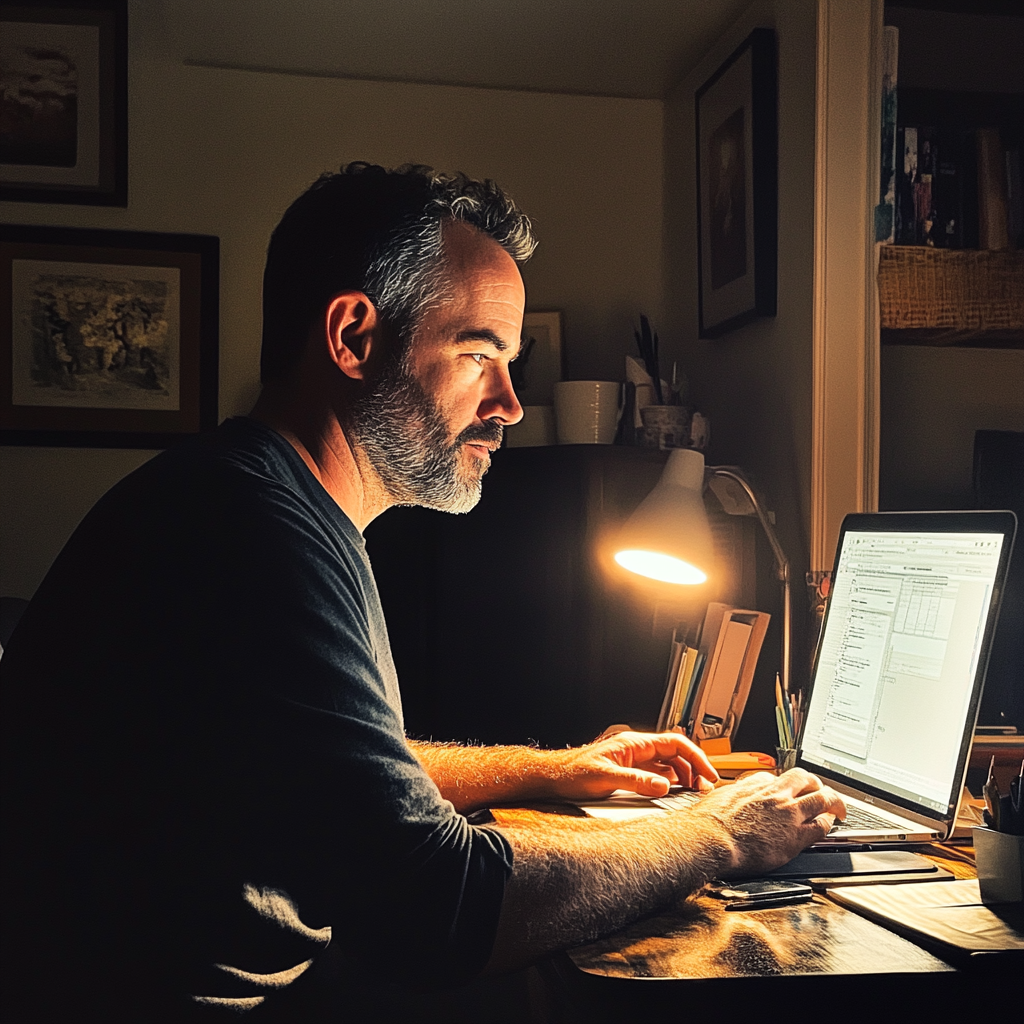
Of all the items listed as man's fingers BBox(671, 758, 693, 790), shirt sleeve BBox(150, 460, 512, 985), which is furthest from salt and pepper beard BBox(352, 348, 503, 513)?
man's fingers BBox(671, 758, 693, 790)

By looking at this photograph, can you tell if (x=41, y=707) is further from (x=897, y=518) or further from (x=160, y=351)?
(x=160, y=351)

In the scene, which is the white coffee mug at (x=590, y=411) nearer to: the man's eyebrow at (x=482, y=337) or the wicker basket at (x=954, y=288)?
the wicker basket at (x=954, y=288)

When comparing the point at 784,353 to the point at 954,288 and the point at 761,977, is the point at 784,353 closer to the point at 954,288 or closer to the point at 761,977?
the point at 954,288

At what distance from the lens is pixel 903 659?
4.69 feet

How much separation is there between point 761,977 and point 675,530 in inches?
41.9

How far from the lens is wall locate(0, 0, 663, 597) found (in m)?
2.89

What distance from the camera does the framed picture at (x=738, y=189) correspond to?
7.67 ft

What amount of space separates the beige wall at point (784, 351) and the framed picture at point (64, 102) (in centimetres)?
150

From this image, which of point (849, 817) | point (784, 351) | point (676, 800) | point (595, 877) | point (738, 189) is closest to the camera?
point (595, 877)

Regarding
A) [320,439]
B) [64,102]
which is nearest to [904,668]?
[320,439]

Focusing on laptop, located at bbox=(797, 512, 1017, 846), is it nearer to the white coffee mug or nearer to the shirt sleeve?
the shirt sleeve


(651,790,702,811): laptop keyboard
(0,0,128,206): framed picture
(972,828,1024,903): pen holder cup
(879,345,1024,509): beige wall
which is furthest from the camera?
(0,0,128,206): framed picture

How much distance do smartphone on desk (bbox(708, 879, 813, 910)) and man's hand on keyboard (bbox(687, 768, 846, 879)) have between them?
15mm

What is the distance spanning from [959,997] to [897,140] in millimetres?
1588
